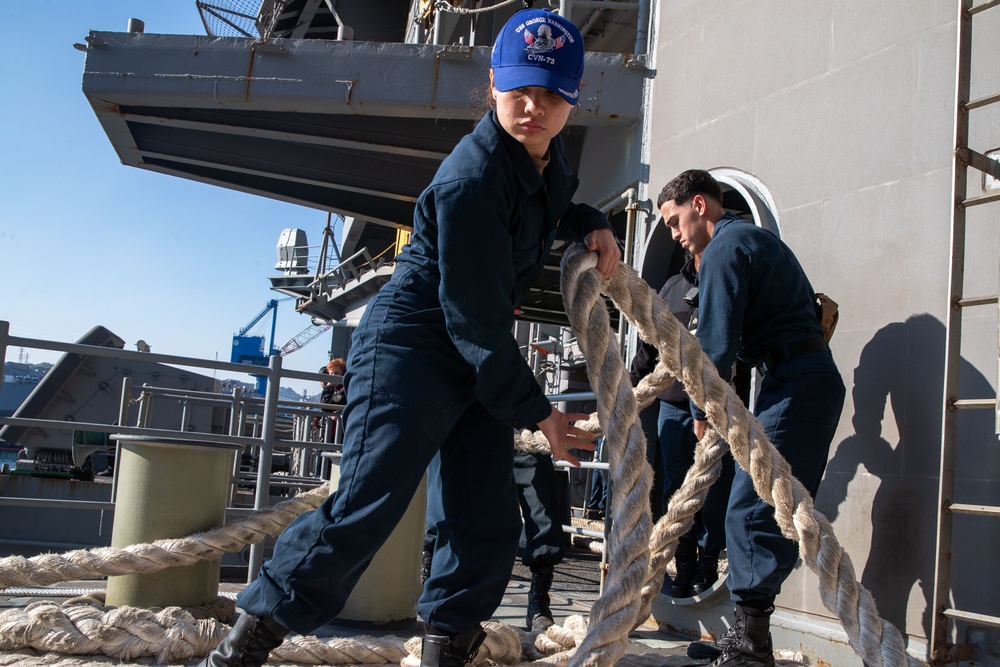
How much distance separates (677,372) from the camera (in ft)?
7.52

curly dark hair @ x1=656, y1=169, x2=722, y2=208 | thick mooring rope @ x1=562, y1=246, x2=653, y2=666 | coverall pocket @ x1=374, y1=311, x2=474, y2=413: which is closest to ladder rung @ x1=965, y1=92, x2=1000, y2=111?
curly dark hair @ x1=656, y1=169, x2=722, y2=208

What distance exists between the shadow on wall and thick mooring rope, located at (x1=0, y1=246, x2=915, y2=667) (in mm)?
556

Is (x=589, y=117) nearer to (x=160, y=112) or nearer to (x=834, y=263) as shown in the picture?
(x=834, y=263)

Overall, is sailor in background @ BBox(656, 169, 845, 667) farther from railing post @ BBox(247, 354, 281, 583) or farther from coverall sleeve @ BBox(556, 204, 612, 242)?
railing post @ BBox(247, 354, 281, 583)

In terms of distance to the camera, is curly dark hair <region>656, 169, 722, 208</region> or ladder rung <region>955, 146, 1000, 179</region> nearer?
ladder rung <region>955, 146, 1000, 179</region>

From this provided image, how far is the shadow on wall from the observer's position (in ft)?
8.84

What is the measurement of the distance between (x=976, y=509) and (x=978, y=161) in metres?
1.10

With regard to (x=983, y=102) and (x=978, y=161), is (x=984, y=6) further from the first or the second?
(x=978, y=161)

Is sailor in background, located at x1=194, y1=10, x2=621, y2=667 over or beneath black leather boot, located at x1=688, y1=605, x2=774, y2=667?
over

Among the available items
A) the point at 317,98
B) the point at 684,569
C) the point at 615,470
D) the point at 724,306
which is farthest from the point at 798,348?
the point at 317,98

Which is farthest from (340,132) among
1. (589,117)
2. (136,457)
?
(136,457)

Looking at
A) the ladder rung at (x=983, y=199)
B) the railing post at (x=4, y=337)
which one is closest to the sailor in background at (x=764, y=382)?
the ladder rung at (x=983, y=199)

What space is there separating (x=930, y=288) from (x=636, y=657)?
5.49ft

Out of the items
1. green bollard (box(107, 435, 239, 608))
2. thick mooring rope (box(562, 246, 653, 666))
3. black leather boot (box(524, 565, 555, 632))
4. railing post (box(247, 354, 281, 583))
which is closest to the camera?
thick mooring rope (box(562, 246, 653, 666))
